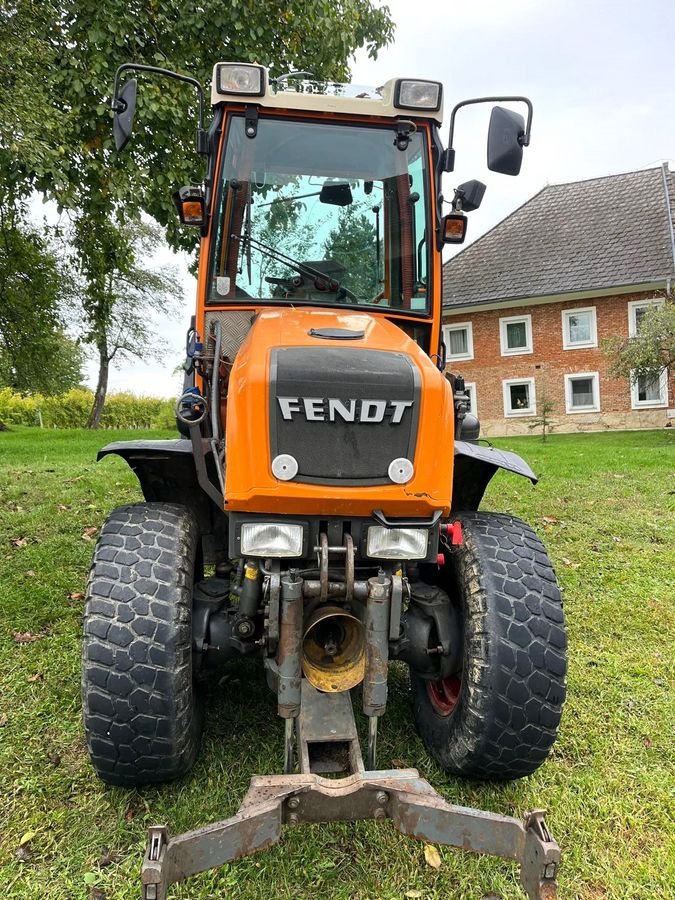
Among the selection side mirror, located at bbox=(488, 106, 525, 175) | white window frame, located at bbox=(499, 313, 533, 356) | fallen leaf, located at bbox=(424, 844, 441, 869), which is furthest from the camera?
white window frame, located at bbox=(499, 313, 533, 356)

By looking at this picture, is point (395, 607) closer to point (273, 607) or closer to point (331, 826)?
point (273, 607)

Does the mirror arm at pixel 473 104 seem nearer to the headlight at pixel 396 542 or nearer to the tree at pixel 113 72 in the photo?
the headlight at pixel 396 542

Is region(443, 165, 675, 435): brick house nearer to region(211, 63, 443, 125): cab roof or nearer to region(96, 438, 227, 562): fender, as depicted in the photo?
region(211, 63, 443, 125): cab roof

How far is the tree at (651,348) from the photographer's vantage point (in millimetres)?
16859

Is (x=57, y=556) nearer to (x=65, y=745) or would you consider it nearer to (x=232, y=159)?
(x=65, y=745)

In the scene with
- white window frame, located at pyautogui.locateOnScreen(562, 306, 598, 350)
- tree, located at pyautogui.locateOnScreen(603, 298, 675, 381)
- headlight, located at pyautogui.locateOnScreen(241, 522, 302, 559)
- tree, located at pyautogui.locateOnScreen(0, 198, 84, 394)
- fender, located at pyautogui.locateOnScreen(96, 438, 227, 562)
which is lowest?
headlight, located at pyautogui.locateOnScreen(241, 522, 302, 559)

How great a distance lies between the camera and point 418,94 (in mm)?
3354

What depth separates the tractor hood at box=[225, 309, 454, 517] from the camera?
7.61 ft

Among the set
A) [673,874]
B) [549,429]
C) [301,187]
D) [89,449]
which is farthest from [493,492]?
[549,429]

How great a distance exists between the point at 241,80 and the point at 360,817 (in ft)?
10.3

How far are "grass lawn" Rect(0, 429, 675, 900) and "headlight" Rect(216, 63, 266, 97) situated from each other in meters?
2.88

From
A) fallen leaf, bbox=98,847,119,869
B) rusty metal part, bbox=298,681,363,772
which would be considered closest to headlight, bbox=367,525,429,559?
rusty metal part, bbox=298,681,363,772

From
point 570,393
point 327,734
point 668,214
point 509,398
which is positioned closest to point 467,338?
point 509,398

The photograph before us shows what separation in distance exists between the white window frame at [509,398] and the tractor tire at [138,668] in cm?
2382
